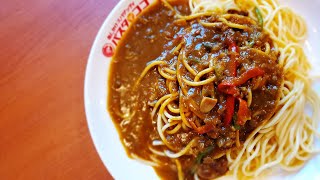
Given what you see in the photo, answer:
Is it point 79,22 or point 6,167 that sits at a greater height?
point 79,22

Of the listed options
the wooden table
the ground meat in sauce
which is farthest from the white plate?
the wooden table

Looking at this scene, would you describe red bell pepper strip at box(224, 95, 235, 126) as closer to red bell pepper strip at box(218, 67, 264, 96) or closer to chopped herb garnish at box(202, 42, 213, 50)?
red bell pepper strip at box(218, 67, 264, 96)

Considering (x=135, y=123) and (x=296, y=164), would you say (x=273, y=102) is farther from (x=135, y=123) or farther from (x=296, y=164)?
(x=135, y=123)

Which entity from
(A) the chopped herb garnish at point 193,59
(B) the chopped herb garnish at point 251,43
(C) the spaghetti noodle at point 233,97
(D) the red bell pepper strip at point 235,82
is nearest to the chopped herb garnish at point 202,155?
(C) the spaghetti noodle at point 233,97

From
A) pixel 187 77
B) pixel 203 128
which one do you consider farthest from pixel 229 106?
pixel 187 77

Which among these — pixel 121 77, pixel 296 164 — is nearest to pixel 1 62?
pixel 121 77

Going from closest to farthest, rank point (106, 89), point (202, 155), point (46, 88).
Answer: point (202, 155) < point (106, 89) < point (46, 88)

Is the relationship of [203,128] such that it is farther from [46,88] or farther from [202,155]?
[46,88]

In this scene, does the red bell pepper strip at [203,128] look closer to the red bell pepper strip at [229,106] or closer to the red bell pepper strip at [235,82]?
the red bell pepper strip at [229,106]
